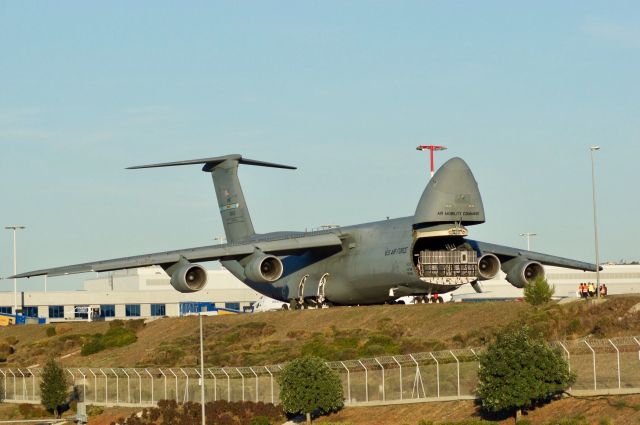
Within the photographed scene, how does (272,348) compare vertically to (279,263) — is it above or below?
below

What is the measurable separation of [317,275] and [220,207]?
12.7 metres

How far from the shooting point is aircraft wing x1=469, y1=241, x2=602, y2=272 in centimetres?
6506

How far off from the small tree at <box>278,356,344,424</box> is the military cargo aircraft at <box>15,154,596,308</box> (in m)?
13.1

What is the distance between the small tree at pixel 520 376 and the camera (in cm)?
4200

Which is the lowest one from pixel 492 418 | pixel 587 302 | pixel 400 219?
pixel 492 418

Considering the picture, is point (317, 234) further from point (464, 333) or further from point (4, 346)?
point (4, 346)

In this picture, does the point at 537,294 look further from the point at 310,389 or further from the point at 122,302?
the point at 122,302

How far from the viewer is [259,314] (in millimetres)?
74812

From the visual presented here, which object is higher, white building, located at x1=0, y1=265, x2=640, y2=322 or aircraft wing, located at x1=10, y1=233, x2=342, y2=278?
aircraft wing, located at x1=10, y1=233, x2=342, y2=278

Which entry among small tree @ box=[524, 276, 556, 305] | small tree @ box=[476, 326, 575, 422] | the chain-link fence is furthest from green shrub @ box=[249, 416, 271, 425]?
small tree @ box=[524, 276, 556, 305]

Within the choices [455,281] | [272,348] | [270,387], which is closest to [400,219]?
[455,281]

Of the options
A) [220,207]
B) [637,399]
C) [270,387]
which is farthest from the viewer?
[220,207]

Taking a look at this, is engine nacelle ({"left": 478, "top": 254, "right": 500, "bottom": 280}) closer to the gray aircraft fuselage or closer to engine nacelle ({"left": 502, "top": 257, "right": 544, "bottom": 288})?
the gray aircraft fuselage

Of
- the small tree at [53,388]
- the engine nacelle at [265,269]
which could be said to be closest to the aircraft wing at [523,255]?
the engine nacelle at [265,269]
